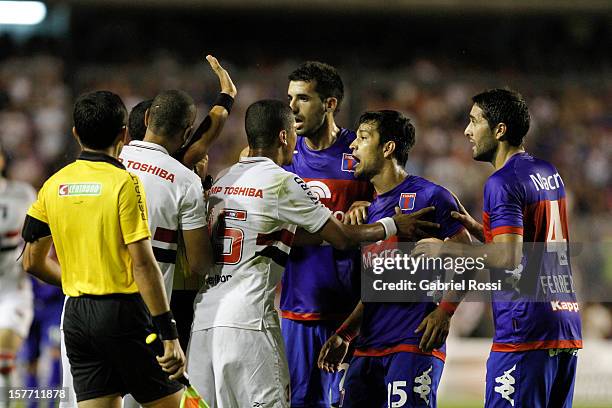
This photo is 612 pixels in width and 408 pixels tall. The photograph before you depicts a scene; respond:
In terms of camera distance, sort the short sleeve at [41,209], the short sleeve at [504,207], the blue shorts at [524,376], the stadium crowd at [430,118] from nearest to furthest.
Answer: the short sleeve at [41,209]
the short sleeve at [504,207]
the blue shorts at [524,376]
the stadium crowd at [430,118]

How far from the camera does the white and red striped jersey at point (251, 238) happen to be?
Result: 4.70m

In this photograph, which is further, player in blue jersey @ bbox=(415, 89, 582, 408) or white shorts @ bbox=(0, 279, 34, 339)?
white shorts @ bbox=(0, 279, 34, 339)

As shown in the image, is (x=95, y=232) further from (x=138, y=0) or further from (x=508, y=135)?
(x=138, y=0)

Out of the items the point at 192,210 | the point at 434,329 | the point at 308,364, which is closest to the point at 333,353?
the point at 308,364

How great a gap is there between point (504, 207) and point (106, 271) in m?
1.97

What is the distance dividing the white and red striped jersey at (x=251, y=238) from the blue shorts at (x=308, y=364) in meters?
0.90

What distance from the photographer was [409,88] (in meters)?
11.1

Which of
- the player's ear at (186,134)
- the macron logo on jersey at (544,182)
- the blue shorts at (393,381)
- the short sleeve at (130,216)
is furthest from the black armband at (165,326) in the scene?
the macron logo on jersey at (544,182)

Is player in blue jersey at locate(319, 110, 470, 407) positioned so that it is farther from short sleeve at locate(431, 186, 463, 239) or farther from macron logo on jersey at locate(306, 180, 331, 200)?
macron logo on jersey at locate(306, 180, 331, 200)

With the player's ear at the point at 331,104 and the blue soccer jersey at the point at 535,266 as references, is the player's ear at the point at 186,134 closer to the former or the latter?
the player's ear at the point at 331,104

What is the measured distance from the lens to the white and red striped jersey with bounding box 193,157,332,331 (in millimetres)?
4695

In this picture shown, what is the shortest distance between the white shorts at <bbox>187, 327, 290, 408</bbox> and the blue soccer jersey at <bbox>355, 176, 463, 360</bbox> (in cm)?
59

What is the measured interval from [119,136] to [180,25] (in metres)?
10.8

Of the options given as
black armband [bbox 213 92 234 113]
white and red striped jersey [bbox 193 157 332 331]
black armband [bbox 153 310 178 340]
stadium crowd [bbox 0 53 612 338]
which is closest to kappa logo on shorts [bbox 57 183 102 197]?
black armband [bbox 153 310 178 340]
